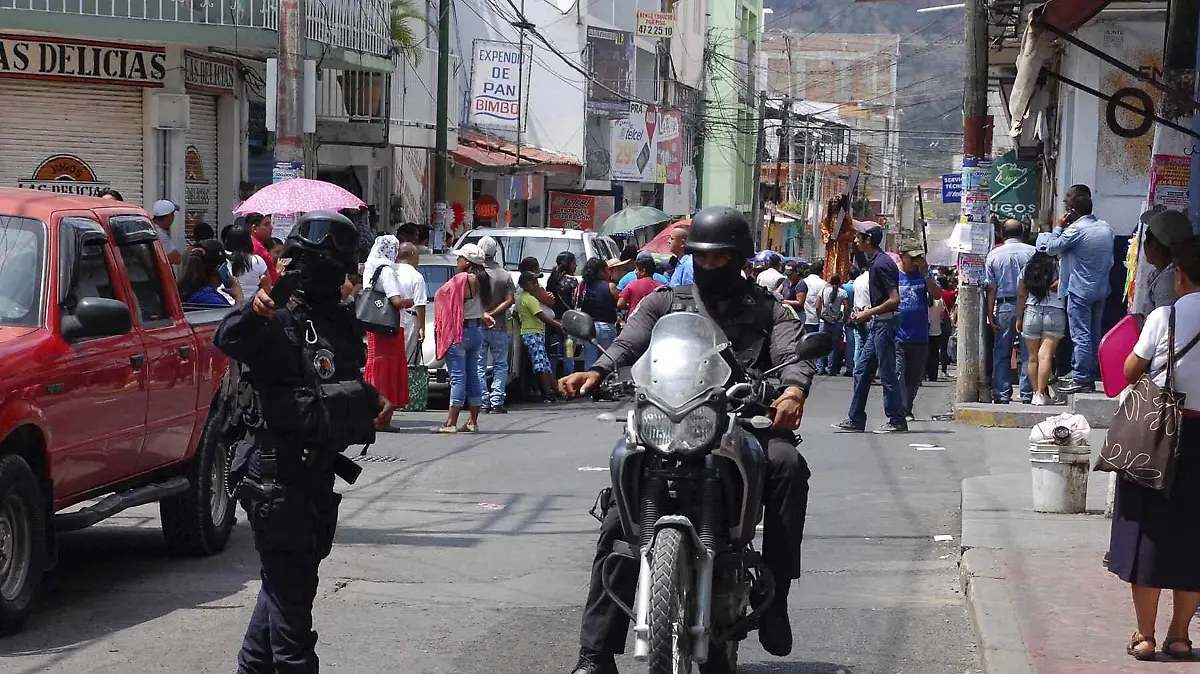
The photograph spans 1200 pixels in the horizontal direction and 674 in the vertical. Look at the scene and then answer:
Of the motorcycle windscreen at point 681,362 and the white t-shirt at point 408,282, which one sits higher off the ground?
the motorcycle windscreen at point 681,362

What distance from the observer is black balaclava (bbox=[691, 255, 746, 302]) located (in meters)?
6.00

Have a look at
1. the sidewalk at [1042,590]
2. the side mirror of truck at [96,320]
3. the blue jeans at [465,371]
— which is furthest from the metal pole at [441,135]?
the side mirror of truck at [96,320]

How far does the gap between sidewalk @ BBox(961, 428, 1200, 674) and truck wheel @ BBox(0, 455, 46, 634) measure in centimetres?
408

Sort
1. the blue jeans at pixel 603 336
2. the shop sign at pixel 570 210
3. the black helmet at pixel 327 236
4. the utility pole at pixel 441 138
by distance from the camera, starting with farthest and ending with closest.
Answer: the shop sign at pixel 570 210 < the utility pole at pixel 441 138 < the blue jeans at pixel 603 336 < the black helmet at pixel 327 236

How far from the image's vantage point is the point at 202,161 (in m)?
23.2

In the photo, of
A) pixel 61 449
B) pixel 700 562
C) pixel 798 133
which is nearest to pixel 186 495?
pixel 61 449

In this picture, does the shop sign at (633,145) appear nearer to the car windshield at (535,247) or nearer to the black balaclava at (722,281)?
the car windshield at (535,247)

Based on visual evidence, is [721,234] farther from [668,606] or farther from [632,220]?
[632,220]

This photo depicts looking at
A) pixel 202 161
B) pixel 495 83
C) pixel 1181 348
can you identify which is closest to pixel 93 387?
pixel 1181 348

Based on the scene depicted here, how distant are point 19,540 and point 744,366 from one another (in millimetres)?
3383

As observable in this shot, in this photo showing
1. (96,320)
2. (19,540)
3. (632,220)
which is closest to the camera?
(19,540)

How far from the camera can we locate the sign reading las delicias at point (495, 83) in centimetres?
3425

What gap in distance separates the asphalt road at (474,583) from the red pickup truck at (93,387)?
383 millimetres

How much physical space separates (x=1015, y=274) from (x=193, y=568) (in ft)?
35.0
